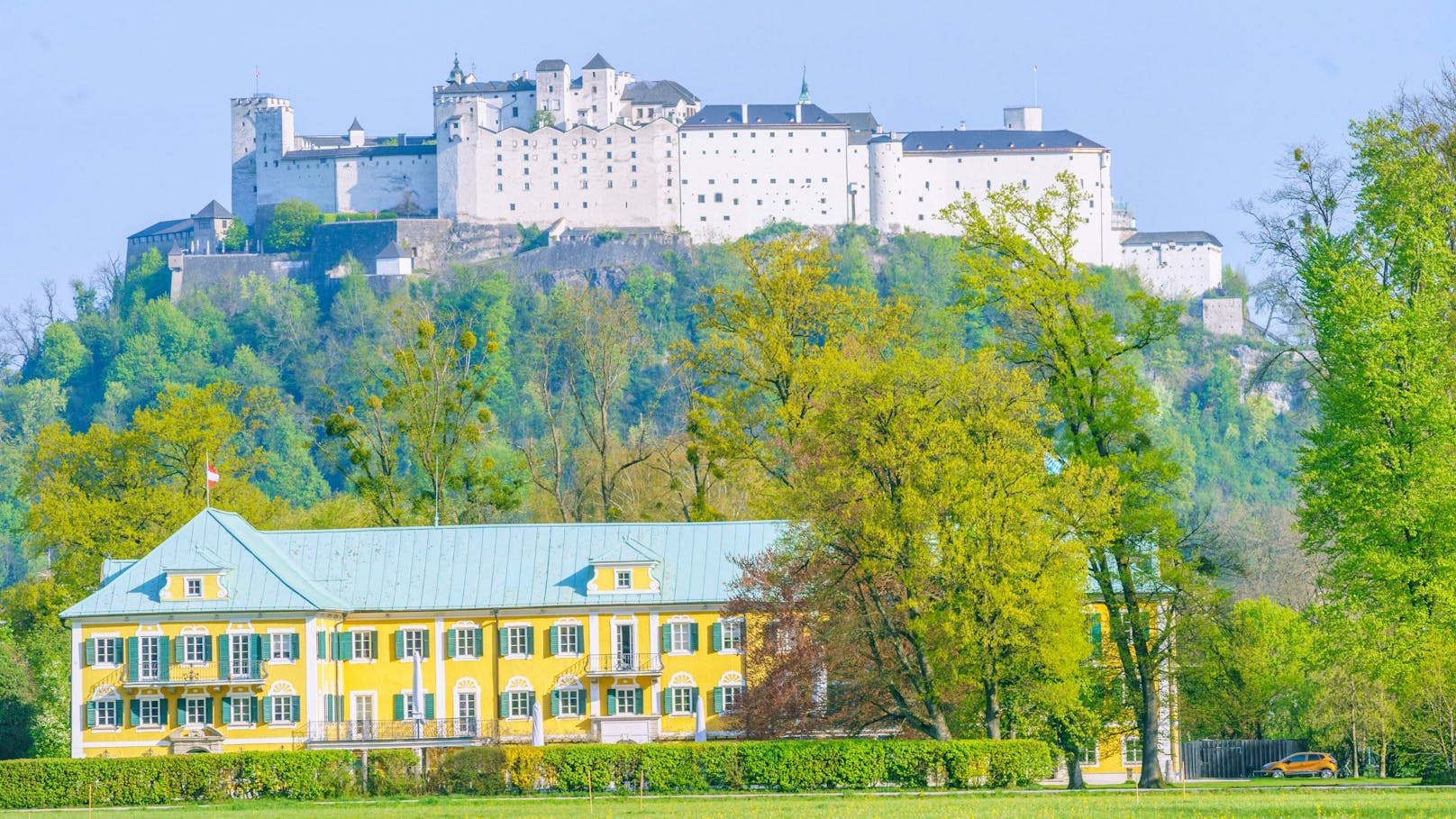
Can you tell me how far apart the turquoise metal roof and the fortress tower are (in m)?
128

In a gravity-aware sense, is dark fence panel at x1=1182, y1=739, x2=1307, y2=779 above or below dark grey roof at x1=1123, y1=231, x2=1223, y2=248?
below

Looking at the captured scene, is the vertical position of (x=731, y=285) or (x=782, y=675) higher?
(x=731, y=285)

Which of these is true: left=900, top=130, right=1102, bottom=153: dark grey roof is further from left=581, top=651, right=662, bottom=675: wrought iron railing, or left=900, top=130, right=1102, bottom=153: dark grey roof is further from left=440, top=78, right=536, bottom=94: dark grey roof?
left=581, top=651, right=662, bottom=675: wrought iron railing

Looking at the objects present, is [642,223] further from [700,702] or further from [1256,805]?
[1256,805]

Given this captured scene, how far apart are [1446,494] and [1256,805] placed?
7355 mm

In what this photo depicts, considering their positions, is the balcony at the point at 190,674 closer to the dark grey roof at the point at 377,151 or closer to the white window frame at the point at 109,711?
the white window frame at the point at 109,711

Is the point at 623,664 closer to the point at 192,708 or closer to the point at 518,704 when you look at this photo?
the point at 518,704

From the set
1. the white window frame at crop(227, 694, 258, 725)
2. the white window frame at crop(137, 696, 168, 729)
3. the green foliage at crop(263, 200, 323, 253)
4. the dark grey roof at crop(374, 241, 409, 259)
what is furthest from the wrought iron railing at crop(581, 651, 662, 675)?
the green foliage at crop(263, 200, 323, 253)

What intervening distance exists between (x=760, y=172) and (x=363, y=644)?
121 metres

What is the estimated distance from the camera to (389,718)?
50688 mm

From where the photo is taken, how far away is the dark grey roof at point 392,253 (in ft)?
532

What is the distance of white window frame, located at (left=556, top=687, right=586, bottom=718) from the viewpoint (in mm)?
50938

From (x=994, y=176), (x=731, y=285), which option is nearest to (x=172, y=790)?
(x=731, y=285)

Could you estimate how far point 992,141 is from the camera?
176m
